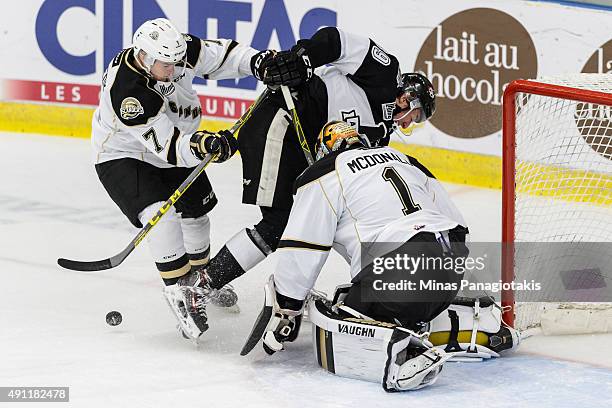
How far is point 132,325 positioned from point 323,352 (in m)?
0.78

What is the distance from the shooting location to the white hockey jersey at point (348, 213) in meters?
3.32

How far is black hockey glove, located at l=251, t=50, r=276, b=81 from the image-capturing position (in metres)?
3.77

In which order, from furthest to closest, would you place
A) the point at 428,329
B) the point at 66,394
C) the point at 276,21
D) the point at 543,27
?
the point at 276,21 < the point at 543,27 < the point at 428,329 < the point at 66,394

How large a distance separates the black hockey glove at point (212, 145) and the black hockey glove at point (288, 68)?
273 mm

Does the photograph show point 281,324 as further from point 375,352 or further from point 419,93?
point 419,93

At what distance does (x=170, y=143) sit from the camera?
3.59 m

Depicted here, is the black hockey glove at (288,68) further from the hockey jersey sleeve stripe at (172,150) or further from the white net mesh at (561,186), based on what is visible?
the white net mesh at (561,186)

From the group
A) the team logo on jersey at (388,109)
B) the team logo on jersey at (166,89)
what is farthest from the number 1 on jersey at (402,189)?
the team logo on jersey at (166,89)

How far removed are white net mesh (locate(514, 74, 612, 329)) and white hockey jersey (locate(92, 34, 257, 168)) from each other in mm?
958

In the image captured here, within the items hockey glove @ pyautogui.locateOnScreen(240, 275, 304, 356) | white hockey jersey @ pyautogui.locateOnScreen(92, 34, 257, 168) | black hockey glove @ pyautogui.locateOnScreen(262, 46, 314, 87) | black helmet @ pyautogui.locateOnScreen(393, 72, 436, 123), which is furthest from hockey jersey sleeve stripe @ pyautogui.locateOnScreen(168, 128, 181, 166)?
black helmet @ pyautogui.locateOnScreen(393, 72, 436, 123)

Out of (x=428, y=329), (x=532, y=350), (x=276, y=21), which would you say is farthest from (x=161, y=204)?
(x=276, y=21)

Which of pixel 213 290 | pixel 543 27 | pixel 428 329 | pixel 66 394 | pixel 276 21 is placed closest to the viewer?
pixel 66 394

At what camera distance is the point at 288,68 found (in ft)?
12.1

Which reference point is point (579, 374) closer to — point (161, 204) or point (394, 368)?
point (394, 368)
